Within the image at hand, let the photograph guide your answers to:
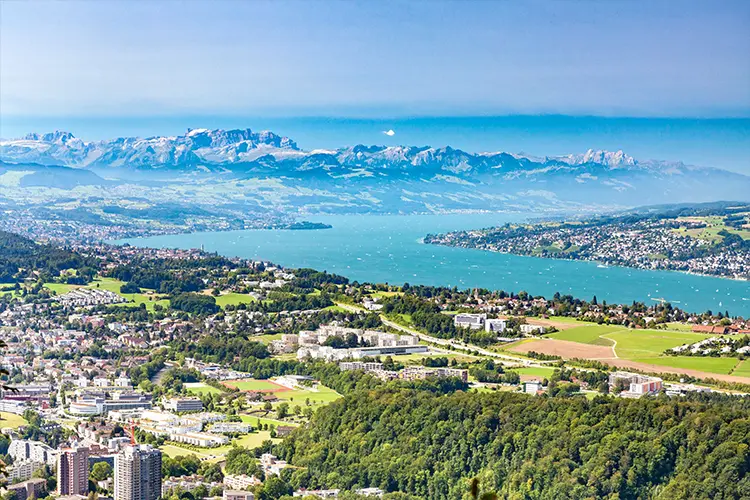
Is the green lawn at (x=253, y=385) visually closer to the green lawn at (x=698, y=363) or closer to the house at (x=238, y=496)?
the green lawn at (x=698, y=363)

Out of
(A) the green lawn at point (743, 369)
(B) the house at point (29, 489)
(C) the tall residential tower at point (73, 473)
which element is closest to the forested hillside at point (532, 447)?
(C) the tall residential tower at point (73, 473)

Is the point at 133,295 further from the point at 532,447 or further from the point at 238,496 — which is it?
the point at 532,447

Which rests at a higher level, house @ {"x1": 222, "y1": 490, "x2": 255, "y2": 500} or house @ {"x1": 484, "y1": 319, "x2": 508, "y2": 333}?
house @ {"x1": 484, "y1": 319, "x2": 508, "y2": 333}

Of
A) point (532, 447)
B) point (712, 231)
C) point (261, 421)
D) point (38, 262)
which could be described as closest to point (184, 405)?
point (261, 421)

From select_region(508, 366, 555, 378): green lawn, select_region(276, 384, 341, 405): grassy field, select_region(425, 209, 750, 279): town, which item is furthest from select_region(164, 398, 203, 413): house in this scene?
select_region(425, 209, 750, 279): town

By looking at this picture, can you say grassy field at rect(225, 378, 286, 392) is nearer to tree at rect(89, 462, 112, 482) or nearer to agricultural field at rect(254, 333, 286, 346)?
agricultural field at rect(254, 333, 286, 346)

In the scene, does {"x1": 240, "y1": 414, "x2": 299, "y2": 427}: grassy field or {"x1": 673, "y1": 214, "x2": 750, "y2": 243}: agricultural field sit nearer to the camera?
{"x1": 240, "y1": 414, "x2": 299, "y2": 427}: grassy field
